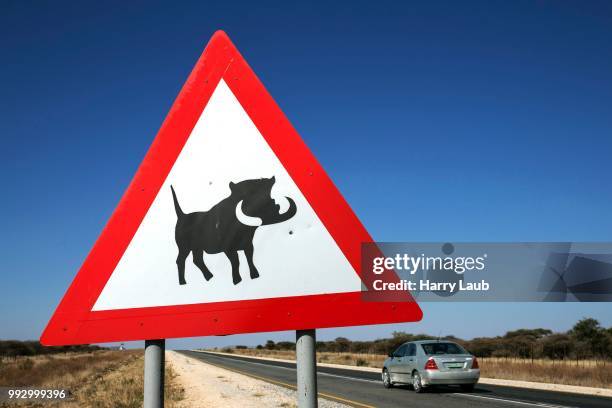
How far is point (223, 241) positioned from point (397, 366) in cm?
1999

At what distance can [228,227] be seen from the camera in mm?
1978

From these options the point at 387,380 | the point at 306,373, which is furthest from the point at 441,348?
the point at 306,373

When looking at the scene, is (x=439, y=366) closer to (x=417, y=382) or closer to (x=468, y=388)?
(x=417, y=382)

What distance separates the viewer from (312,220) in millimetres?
2057

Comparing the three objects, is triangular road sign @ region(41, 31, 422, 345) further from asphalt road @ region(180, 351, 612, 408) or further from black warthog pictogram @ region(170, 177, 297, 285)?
asphalt road @ region(180, 351, 612, 408)

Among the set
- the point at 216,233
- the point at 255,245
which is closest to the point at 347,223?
the point at 255,245

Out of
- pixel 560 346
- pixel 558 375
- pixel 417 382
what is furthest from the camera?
pixel 560 346

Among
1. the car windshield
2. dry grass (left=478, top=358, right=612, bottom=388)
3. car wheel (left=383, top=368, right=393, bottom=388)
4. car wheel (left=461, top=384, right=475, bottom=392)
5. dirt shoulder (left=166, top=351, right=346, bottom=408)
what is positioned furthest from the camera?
dry grass (left=478, top=358, right=612, bottom=388)

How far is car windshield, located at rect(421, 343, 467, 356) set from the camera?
1856 centimetres

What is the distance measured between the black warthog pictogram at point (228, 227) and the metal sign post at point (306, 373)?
29 centimetres

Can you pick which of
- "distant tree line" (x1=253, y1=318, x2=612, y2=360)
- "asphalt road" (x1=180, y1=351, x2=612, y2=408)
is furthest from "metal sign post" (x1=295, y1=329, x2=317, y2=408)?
"distant tree line" (x1=253, y1=318, x2=612, y2=360)

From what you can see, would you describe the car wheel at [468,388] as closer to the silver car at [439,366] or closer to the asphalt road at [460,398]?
the silver car at [439,366]

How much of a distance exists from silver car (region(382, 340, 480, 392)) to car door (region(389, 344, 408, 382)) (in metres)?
0.50

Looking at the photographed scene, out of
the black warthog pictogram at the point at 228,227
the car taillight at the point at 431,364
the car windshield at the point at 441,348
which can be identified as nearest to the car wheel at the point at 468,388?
the car windshield at the point at 441,348
